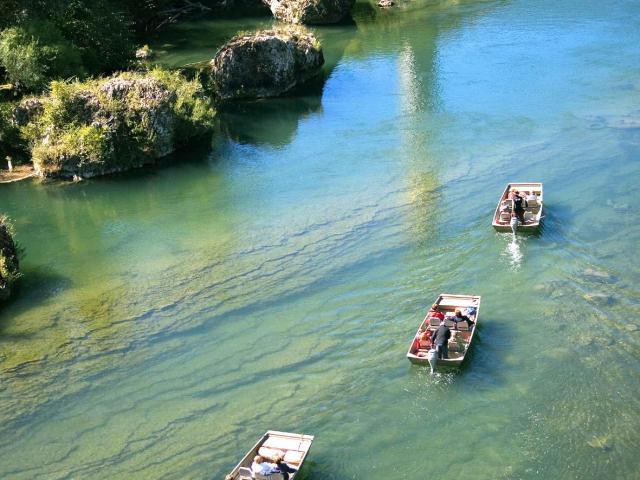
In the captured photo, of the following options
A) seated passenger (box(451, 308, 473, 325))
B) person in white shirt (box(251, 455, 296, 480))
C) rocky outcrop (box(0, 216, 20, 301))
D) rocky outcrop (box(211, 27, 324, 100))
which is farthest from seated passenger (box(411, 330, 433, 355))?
rocky outcrop (box(211, 27, 324, 100))

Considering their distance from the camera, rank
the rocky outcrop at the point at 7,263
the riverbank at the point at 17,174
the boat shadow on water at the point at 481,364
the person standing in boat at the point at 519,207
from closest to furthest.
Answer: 1. the boat shadow on water at the point at 481,364
2. the rocky outcrop at the point at 7,263
3. the person standing in boat at the point at 519,207
4. the riverbank at the point at 17,174

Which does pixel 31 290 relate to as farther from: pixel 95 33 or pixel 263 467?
pixel 95 33

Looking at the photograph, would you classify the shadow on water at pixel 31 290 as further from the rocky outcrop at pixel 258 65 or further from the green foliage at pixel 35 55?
the rocky outcrop at pixel 258 65

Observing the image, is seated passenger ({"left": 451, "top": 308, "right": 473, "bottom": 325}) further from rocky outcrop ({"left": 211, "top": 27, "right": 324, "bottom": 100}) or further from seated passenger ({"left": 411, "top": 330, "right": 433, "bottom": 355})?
rocky outcrop ({"left": 211, "top": 27, "right": 324, "bottom": 100})

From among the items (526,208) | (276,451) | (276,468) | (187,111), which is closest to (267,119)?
(187,111)

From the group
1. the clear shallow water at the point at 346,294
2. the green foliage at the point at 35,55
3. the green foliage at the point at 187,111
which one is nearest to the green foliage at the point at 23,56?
the green foliage at the point at 35,55

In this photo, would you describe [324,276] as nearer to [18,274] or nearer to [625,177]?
[18,274]
